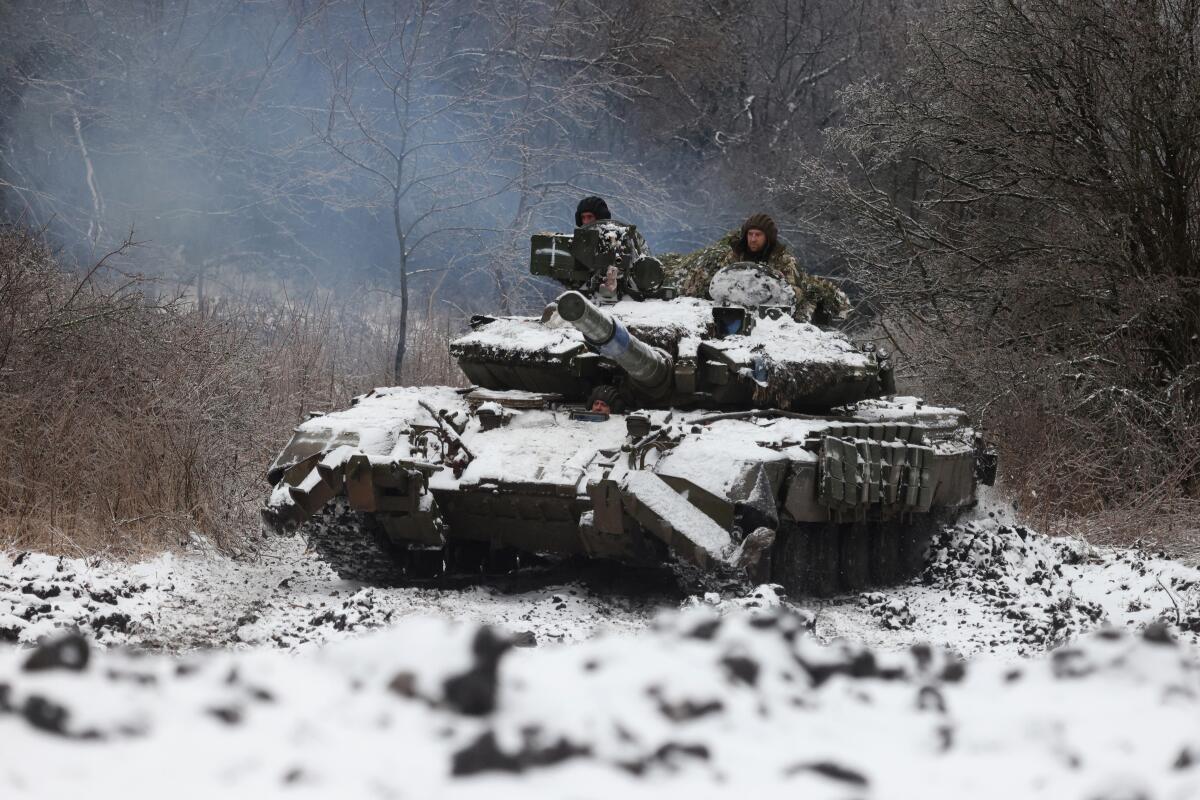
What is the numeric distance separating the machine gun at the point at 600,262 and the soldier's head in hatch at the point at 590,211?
1.00 m

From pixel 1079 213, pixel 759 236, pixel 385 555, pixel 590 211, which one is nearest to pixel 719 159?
pixel 1079 213

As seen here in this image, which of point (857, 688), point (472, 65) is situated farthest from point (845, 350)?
point (472, 65)

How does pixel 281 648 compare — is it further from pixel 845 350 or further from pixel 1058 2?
pixel 1058 2

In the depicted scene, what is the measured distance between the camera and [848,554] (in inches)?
329

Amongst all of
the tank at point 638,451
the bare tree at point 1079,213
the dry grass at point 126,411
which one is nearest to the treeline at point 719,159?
the bare tree at point 1079,213

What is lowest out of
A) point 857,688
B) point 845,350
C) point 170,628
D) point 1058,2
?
point 170,628

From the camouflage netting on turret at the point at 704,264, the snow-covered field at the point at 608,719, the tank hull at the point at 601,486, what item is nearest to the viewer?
the snow-covered field at the point at 608,719

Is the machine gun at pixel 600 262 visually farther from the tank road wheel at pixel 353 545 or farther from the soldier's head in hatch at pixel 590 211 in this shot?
the tank road wheel at pixel 353 545

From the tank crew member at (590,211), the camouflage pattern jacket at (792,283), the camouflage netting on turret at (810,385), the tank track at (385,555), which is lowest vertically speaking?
the tank track at (385,555)

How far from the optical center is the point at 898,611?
7.49 metres

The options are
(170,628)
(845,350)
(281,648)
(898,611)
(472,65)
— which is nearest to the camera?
(281,648)

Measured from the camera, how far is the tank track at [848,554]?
777 centimetres

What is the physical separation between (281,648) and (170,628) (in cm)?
73

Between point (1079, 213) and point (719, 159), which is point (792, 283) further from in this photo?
point (719, 159)
